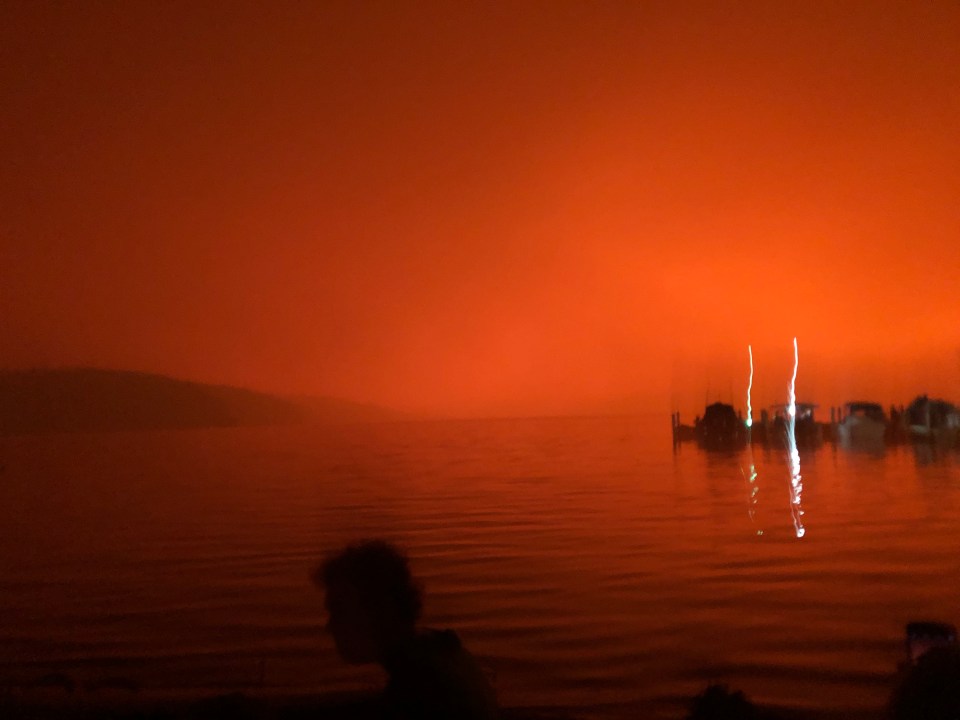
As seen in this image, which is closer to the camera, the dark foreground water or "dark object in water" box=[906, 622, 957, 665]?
"dark object in water" box=[906, 622, 957, 665]

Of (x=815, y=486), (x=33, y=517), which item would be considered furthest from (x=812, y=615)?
(x=33, y=517)

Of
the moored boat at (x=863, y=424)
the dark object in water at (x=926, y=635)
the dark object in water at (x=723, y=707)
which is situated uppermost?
the dark object in water at (x=926, y=635)

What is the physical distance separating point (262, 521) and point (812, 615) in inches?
595

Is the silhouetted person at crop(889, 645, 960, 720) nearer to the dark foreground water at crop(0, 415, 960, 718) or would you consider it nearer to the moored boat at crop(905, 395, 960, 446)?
the dark foreground water at crop(0, 415, 960, 718)

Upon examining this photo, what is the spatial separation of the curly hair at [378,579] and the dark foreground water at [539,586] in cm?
376

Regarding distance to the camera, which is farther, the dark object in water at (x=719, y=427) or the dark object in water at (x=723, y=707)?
the dark object in water at (x=719, y=427)

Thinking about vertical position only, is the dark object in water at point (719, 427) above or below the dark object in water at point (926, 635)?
below

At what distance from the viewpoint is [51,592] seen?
1387 cm

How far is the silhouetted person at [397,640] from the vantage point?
397 cm

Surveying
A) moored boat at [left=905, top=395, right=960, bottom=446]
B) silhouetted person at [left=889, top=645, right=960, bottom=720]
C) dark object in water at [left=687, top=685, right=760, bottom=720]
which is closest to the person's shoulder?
dark object in water at [left=687, top=685, right=760, bottom=720]

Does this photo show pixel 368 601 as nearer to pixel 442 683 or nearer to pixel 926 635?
pixel 442 683

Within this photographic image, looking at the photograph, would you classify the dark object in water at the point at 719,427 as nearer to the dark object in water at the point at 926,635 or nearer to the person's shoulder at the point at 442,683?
the dark object in water at the point at 926,635

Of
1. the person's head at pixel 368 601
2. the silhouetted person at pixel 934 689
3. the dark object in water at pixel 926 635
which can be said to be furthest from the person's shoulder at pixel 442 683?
the dark object in water at pixel 926 635

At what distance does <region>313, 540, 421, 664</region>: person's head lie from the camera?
438 centimetres
